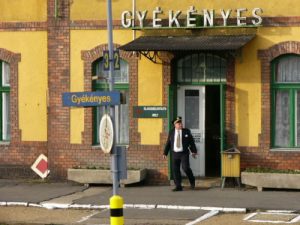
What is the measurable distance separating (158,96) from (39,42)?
3.63m

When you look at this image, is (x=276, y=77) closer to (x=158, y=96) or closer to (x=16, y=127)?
(x=158, y=96)

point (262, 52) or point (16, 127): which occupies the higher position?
point (262, 52)

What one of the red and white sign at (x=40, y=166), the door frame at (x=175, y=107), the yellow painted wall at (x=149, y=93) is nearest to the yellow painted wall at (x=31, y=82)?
the yellow painted wall at (x=149, y=93)

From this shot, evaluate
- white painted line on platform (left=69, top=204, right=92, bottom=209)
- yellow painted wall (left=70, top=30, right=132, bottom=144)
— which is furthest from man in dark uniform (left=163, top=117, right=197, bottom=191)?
yellow painted wall (left=70, top=30, right=132, bottom=144)

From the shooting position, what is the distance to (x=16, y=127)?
24.6 metres

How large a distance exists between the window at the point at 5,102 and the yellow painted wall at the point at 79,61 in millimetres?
2070

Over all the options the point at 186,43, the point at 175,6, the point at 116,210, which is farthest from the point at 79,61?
the point at 116,210

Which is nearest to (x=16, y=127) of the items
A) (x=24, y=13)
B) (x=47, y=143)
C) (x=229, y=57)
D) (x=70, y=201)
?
(x=47, y=143)

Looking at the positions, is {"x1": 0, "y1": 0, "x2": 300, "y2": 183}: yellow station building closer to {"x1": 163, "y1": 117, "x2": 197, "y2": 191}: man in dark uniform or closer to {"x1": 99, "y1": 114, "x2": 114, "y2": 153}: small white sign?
{"x1": 163, "y1": 117, "x2": 197, "y2": 191}: man in dark uniform

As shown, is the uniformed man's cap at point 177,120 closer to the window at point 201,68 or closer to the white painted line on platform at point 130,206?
the window at point 201,68

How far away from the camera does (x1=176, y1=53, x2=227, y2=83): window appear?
22.8 metres

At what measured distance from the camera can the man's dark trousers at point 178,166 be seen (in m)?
21.7

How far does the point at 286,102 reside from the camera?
2236cm

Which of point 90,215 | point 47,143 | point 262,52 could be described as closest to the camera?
point 90,215
